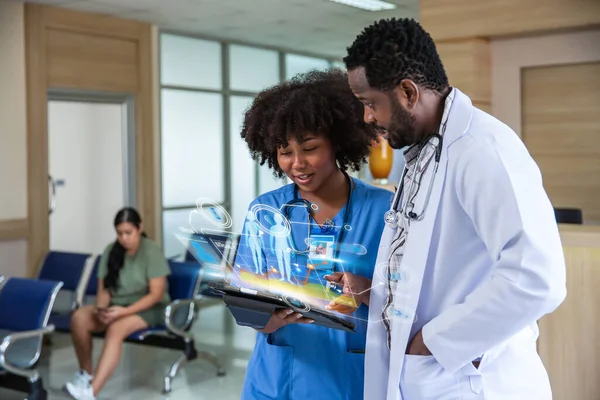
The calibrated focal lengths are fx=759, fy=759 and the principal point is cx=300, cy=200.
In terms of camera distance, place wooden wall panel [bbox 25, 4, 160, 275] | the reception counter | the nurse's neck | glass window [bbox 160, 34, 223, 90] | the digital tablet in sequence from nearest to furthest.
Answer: the digital tablet < the nurse's neck < the reception counter < wooden wall panel [bbox 25, 4, 160, 275] < glass window [bbox 160, 34, 223, 90]

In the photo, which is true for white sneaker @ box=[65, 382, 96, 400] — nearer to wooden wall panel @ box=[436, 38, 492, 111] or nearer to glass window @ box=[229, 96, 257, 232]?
wooden wall panel @ box=[436, 38, 492, 111]

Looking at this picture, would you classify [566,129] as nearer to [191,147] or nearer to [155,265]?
[155,265]

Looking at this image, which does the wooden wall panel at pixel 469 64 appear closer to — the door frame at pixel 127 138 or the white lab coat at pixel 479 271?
the white lab coat at pixel 479 271

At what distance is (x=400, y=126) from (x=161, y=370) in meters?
4.59

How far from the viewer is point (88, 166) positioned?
8.09 metres

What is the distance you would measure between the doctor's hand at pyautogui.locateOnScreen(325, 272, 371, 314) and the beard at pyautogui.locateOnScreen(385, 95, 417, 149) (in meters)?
0.32

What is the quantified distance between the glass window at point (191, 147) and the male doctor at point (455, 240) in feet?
23.2

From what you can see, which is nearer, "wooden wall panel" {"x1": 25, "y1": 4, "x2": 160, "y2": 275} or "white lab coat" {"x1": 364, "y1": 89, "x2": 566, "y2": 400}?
"white lab coat" {"x1": 364, "y1": 89, "x2": 566, "y2": 400}

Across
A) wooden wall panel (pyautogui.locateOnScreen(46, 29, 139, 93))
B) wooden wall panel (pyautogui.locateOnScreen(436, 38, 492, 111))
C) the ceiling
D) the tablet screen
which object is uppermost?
the ceiling

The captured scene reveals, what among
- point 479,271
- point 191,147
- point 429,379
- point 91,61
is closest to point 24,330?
point 91,61

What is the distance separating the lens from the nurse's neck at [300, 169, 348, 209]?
1809 mm

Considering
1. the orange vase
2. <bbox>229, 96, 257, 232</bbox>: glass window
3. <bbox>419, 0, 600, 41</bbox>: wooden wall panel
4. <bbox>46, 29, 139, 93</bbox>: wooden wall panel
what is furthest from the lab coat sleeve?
<bbox>229, 96, 257, 232</bbox>: glass window

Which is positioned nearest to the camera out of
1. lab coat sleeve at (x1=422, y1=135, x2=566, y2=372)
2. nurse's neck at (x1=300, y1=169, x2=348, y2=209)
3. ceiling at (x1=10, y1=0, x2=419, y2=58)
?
lab coat sleeve at (x1=422, y1=135, x2=566, y2=372)

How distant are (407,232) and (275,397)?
58cm
